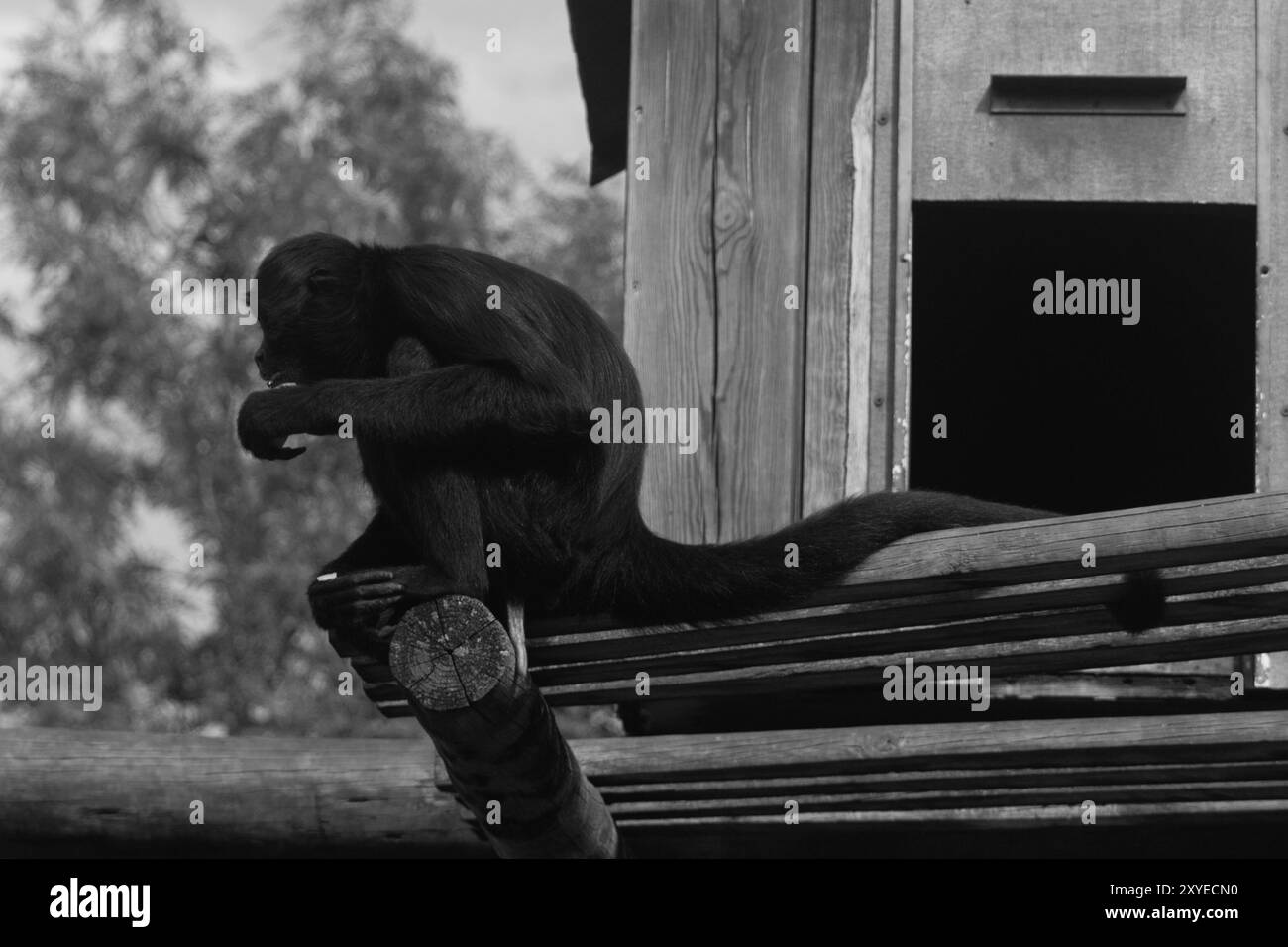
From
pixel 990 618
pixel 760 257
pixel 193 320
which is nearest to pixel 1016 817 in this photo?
pixel 990 618

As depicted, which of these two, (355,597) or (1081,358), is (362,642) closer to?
(355,597)

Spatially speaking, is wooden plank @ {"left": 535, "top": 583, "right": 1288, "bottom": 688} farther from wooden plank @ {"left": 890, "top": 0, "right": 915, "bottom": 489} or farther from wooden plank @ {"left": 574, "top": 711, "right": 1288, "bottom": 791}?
wooden plank @ {"left": 890, "top": 0, "right": 915, "bottom": 489}

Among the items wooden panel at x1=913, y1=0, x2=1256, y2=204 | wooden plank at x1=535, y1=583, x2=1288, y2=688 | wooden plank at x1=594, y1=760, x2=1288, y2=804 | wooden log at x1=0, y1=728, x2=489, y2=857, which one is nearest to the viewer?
wooden plank at x1=535, y1=583, x2=1288, y2=688

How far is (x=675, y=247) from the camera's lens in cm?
674

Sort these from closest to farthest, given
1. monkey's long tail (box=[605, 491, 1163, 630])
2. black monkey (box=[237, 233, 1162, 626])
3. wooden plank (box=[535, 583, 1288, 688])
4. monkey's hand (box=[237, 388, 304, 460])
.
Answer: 1. wooden plank (box=[535, 583, 1288, 688])
2. monkey's long tail (box=[605, 491, 1163, 630])
3. black monkey (box=[237, 233, 1162, 626])
4. monkey's hand (box=[237, 388, 304, 460])

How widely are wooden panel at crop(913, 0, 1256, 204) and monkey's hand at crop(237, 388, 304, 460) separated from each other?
103 inches

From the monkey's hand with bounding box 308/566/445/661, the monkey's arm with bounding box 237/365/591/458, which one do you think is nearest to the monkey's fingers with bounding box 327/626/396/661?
the monkey's hand with bounding box 308/566/445/661

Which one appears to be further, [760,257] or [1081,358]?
[1081,358]

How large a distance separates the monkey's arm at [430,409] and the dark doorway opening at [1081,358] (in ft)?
7.25

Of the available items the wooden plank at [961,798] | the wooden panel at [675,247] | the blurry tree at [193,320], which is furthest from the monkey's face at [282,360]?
the blurry tree at [193,320]

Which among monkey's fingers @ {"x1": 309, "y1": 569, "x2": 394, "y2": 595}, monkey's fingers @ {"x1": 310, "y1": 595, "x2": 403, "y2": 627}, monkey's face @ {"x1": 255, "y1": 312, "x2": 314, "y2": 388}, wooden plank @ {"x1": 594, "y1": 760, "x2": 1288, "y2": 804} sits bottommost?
wooden plank @ {"x1": 594, "y1": 760, "x2": 1288, "y2": 804}

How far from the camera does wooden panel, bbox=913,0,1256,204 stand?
679cm

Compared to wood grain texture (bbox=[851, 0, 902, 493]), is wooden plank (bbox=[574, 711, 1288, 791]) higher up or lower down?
lower down

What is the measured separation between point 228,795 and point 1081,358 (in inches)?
182
